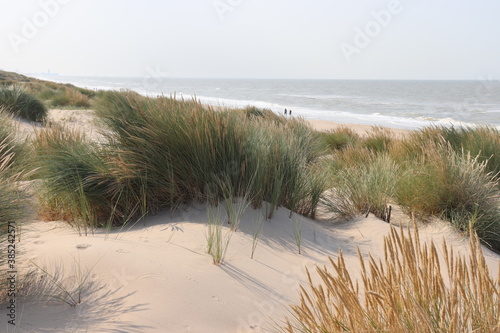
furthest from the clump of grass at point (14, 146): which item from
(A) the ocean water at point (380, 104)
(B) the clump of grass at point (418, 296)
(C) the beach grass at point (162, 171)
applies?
(B) the clump of grass at point (418, 296)

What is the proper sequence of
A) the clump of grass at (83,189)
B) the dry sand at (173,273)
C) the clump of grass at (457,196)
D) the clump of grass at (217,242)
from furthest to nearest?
1. the clump of grass at (457,196)
2. the clump of grass at (83,189)
3. the clump of grass at (217,242)
4. the dry sand at (173,273)

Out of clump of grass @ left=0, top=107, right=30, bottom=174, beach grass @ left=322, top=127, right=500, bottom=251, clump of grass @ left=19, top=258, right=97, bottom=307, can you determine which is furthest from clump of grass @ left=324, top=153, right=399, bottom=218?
clump of grass @ left=0, top=107, right=30, bottom=174

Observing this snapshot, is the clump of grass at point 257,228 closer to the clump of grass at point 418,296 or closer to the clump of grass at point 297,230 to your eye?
the clump of grass at point 297,230

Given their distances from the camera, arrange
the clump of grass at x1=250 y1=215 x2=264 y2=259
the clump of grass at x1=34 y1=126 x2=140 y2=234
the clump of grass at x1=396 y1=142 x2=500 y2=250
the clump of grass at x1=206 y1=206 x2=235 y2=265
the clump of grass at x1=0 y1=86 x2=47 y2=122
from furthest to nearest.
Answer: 1. the clump of grass at x1=0 y1=86 x2=47 y2=122
2. the clump of grass at x1=396 y1=142 x2=500 y2=250
3. the clump of grass at x1=34 y1=126 x2=140 y2=234
4. the clump of grass at x1=250 y1=215 x2=264 y2=259
5. the clump of grass at x1=206 y1=206 x2=235 y2=265

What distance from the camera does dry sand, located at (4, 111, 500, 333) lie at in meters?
2.59

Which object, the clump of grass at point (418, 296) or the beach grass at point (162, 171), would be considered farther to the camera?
the beach grass at point (162, 171)

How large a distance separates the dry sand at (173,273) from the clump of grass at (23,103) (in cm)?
959

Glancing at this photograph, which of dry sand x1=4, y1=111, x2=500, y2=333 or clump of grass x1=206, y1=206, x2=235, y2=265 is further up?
clump of grass x1=206, y1=206, x2=235, y2=265

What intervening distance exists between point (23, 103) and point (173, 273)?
11808 mm

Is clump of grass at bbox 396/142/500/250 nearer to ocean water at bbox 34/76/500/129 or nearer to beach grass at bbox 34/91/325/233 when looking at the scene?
beach grass at bbox 34/91/325/233

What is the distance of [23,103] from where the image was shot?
1288 centimetres

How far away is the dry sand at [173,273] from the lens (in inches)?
102

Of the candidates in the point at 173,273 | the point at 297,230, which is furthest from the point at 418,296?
the point at 297,230

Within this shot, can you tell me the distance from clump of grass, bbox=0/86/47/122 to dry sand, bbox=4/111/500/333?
9.59 m
